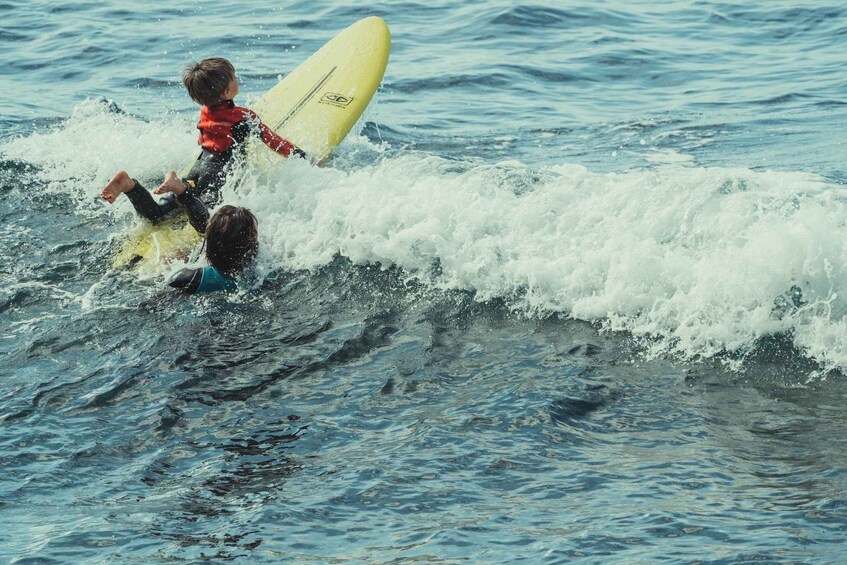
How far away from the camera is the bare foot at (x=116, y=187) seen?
7.02 m

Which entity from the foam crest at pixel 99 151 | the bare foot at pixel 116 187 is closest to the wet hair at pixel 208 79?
the bare foot at pixel 116 187

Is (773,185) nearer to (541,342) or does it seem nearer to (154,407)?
(541,342)

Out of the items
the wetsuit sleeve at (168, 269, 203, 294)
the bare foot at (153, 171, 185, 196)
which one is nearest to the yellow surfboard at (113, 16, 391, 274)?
the bare foot at (153, 171, 185, 196)

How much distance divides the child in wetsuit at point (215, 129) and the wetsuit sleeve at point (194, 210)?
231 millimetres

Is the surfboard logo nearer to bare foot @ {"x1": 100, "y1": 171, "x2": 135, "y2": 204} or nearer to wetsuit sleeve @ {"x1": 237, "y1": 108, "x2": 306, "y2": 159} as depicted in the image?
wetsuit sleeve @ {"x1": 237, "y1": 108, "x2": 306, "y2": 159}

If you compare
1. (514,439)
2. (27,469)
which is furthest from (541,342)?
(27,469)

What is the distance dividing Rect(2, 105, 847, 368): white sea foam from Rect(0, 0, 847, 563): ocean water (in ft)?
0.06

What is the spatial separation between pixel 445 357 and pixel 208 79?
2994mm

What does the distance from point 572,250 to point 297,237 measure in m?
2.07

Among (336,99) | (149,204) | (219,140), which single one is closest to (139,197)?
(149,204)

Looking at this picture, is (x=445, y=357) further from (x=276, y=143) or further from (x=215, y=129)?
(x=215, y=129)

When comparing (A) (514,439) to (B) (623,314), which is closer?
(A) (514,439)

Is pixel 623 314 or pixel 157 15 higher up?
pixel 157 15

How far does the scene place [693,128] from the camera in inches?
450
